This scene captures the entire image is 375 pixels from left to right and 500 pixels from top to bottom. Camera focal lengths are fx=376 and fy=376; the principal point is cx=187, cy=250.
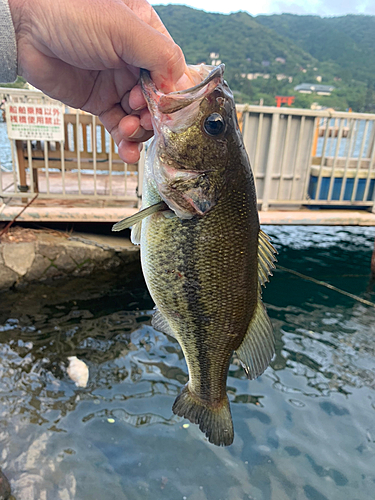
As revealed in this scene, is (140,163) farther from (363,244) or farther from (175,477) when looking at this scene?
(363,244)

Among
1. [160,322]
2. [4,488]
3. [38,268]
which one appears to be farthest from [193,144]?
[38,268]

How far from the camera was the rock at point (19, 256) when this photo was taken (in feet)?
21.3

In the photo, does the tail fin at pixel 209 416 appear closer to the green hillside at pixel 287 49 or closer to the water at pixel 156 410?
the water at pixel 156 410

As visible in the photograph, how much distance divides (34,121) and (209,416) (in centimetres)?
616

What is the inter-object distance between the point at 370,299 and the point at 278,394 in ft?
11.9

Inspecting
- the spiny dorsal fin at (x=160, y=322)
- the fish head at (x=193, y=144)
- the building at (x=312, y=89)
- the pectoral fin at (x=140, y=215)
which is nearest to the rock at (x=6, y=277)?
the spiny dorsal fin at (x=160, y=322)

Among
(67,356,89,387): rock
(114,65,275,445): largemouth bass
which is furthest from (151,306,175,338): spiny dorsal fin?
(67,356,89,387): rock

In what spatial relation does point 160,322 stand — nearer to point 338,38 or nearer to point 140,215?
point 140,215

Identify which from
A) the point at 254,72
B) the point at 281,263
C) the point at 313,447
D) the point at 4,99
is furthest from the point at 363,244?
the point at 254,72

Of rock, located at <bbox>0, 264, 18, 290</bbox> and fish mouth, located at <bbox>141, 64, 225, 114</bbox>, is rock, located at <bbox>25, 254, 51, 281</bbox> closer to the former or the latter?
rock, located at <bbox>0, 264, 18, 290</bbox>

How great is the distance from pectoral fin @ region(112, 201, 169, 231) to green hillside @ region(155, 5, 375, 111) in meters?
60.0

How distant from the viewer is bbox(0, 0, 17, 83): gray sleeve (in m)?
1.72

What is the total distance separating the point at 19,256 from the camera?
6.55 metres

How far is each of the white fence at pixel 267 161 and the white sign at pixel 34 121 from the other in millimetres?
215
